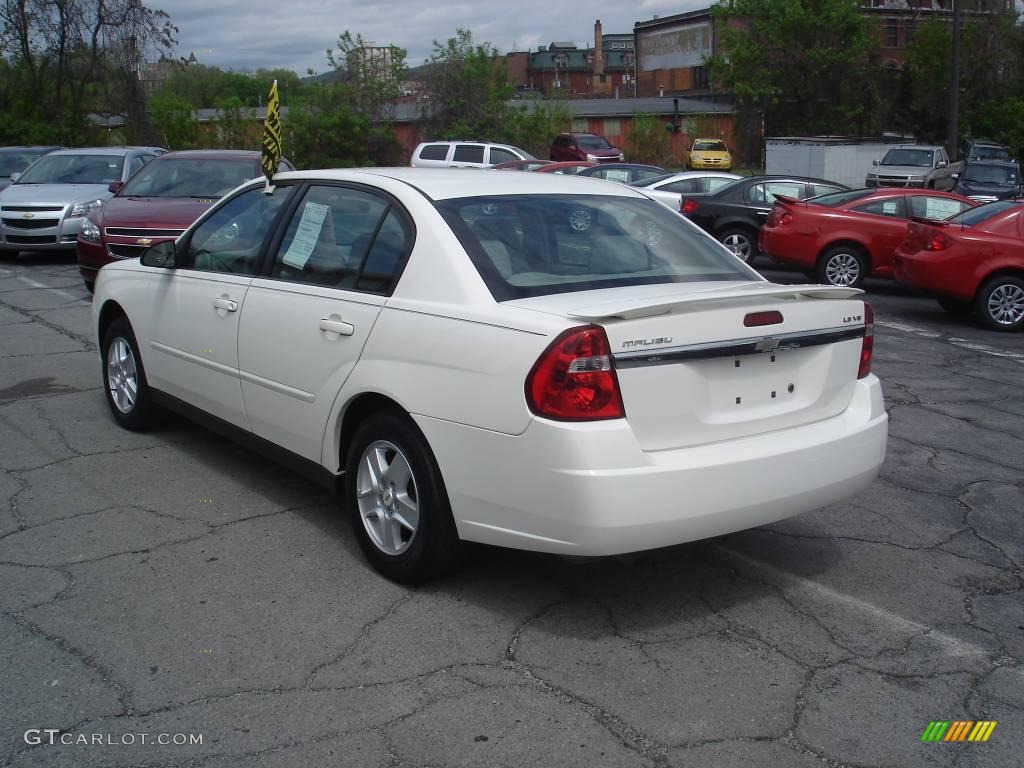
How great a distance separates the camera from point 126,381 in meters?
6.75

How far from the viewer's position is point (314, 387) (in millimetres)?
4723

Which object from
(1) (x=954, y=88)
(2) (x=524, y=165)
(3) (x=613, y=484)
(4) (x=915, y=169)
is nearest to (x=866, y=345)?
(3) (x=613, y=484)

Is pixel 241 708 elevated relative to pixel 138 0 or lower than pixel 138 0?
lower

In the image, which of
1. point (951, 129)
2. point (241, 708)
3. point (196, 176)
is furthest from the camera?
point (951, 129)

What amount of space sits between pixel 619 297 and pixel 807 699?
1554 mm

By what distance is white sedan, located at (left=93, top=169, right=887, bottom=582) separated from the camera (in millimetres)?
3699

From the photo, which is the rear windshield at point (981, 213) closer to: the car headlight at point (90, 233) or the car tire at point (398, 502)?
the car headlight at point (90, 233)

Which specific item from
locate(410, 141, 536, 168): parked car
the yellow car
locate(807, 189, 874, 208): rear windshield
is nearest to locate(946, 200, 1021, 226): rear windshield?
locate(807, 189, 874, 208): rear windshield

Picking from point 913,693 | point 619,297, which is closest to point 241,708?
point 619,297

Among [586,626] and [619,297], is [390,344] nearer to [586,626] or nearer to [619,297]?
[619,297]

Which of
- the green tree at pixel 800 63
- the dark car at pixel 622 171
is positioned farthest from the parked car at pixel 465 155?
the green tree at pixel 800 63

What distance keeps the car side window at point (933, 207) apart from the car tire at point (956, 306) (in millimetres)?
1621

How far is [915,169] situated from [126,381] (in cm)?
3421

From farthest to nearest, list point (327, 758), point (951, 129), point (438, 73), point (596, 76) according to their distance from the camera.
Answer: point (596, 76) → point (438, 73) → point (951, 129) → point (327, 758)
